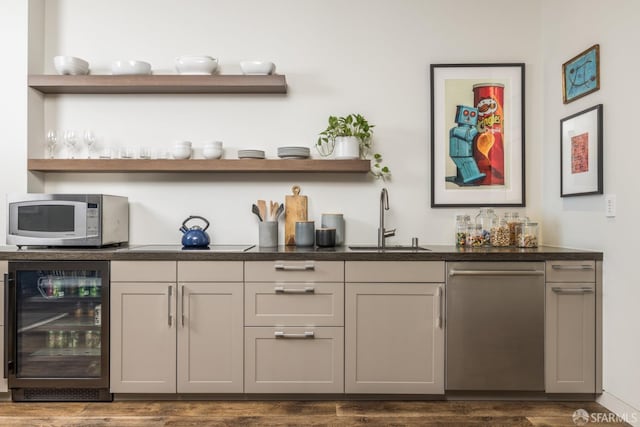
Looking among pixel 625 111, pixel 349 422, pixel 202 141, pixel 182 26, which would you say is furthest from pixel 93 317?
pixel 625 111

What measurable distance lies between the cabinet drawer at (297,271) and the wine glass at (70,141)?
1544mm

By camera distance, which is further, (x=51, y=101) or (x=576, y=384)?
(x=51, y=101)

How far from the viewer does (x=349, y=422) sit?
233 centimetres

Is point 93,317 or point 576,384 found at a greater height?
point 93,317

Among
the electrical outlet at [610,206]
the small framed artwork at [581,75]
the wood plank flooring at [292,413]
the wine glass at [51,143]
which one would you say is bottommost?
the wood plank flooring at [292,413]

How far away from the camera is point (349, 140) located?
9.80 feet

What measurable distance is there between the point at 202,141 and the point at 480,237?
200cm

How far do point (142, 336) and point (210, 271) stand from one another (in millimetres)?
523

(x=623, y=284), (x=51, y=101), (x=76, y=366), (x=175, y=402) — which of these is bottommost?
(x=175, y=402)

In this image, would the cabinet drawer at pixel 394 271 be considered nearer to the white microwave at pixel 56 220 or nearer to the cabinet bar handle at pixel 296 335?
the cabinet bar handle at pixel 296 335

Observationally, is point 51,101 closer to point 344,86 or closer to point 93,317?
point 93,317

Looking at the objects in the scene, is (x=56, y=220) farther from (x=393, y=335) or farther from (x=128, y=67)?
(x=393, y=335)

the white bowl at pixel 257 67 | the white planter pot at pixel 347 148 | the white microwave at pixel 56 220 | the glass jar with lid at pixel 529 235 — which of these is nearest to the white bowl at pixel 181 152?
the white microwave at pixel 56 220

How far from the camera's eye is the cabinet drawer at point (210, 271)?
100 inches
